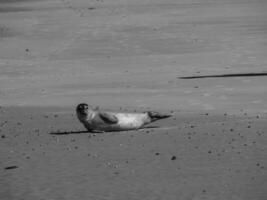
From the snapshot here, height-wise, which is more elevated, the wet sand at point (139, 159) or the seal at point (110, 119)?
the seal at point (110, 119)

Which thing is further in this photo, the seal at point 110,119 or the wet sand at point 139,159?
the seal at point 110,119

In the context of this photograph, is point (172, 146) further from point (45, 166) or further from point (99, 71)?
point (99, 71)

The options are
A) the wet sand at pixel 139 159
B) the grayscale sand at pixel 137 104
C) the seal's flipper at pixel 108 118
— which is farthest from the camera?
the seal's flipper at pixel 108 118

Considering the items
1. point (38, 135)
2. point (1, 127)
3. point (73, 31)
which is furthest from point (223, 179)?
point (73, 31)

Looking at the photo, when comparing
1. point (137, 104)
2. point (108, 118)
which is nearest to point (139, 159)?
point (108, 118)

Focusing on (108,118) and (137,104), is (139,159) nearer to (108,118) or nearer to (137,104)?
(108,118)

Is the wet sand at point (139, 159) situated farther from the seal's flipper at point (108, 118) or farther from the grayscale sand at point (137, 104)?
the seal's flipper at point (108, 118)

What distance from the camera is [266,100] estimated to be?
58.9ft

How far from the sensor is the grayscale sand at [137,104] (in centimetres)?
1204

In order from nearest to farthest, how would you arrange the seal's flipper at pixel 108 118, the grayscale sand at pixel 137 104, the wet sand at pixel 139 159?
1. the wet sand at pixel 139 159
2. the grayscale sand at pixel 137 104
3. the seal's flipper at pixel 108 118

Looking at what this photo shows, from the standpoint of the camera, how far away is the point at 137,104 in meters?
18.2

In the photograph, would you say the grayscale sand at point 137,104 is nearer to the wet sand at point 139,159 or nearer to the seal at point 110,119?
the wet sand at point 139,159

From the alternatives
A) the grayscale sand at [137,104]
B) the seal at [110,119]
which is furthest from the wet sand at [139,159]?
the seal at [110,119]

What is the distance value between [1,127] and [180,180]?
5.25m
